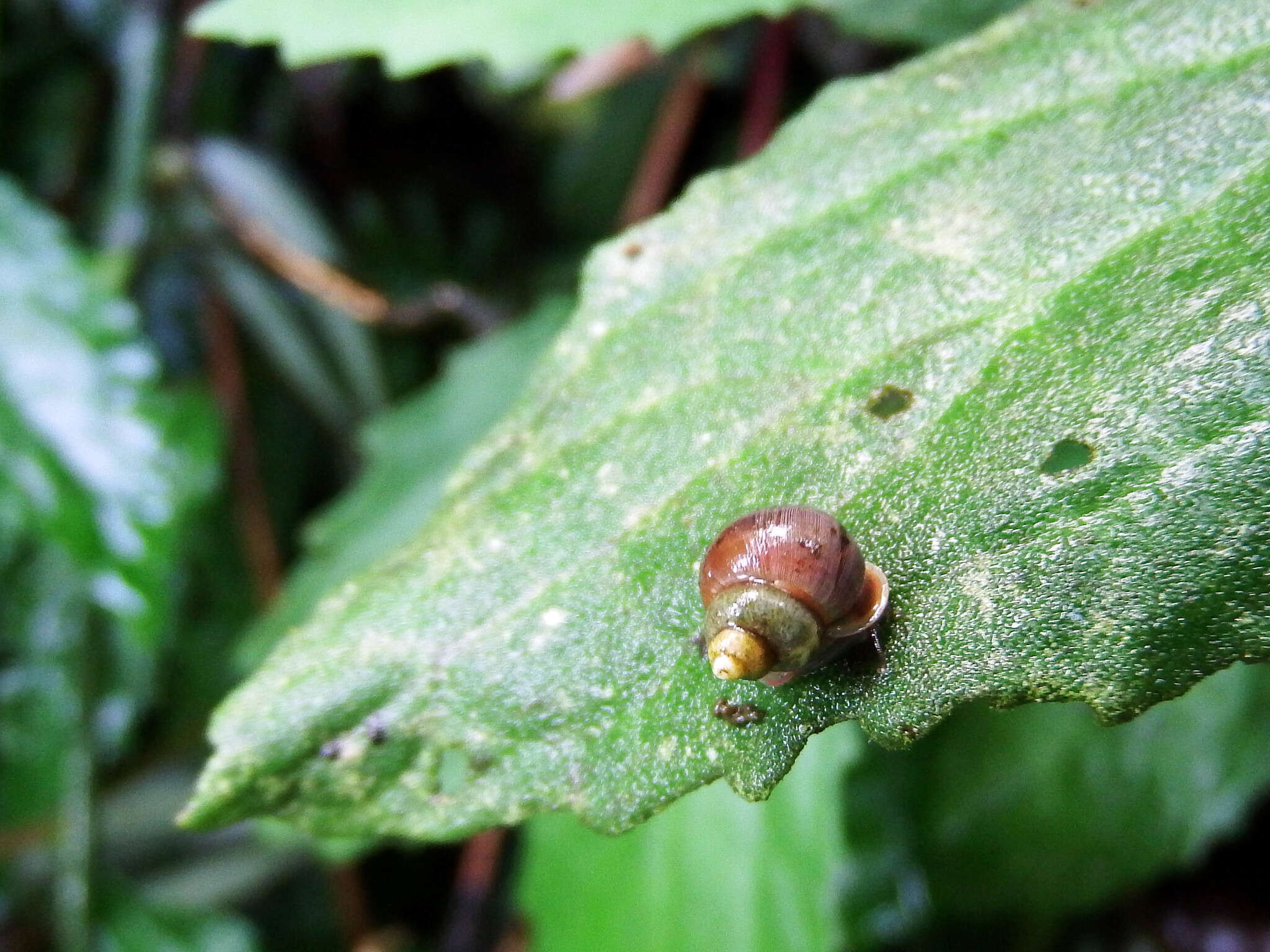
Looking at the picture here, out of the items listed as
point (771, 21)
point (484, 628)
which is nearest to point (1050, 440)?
point (484, 628)

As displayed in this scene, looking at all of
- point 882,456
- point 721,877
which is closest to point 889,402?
point 882,456

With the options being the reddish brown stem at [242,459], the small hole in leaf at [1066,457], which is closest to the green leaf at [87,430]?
the reddish brown stem at [242,459]

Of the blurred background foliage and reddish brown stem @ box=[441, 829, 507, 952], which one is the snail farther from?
reddish brown stem @ box=[441, 829, 507, 952]

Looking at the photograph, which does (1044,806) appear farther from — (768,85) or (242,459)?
(242,459)

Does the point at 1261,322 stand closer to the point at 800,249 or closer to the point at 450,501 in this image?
the point at 800,249

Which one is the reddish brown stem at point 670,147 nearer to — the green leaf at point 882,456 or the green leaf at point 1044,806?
the green leaf at point 882,456

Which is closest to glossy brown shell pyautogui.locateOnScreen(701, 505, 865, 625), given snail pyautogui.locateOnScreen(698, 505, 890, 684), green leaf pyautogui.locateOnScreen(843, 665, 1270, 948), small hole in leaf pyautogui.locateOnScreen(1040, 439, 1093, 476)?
snail pyautogui.locateOnScreen(698, 505, 890, 684)
